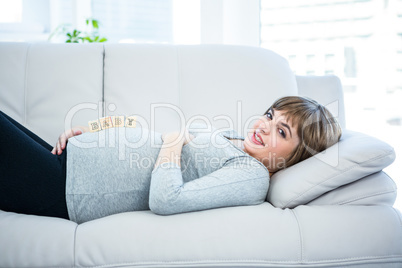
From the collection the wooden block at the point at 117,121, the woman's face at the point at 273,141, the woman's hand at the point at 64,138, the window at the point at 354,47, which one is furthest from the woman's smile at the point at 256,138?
the window at the point at 354,47

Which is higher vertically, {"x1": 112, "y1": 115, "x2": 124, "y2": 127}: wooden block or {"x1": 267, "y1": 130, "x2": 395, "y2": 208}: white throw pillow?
{"x1": 112, "y1": 115, "x2": 124, "y2": 127}: wooden block

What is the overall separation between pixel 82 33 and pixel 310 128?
2.04 meters

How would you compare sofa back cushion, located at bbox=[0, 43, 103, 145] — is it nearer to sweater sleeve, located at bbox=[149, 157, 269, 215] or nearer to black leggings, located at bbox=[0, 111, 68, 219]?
black leggings, located at bbox=[0, 111, 68, 219]

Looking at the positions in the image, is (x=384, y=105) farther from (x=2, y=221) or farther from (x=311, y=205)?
(x=2, y=221)

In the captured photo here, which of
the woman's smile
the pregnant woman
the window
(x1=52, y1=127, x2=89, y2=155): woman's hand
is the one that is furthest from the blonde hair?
the window

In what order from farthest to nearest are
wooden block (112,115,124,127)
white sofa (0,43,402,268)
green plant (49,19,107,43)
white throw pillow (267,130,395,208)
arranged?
green plant (49,19,107,43)
wooden block (112,115,124,127)
white throw pillow (267,130,395,208)
white sofa (0,43,402,268)

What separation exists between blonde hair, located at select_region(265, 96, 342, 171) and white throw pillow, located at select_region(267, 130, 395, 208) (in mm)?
69

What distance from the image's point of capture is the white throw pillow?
1125 millimetres

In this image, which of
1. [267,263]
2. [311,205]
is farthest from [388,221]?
[267,263]

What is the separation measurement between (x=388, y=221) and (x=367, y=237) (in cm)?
9

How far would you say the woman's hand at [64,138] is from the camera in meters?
1.33

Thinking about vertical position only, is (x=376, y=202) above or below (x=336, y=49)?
below

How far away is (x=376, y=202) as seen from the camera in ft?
3.77

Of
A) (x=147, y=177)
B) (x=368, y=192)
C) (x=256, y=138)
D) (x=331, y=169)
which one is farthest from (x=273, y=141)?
(x=147, y=177)
